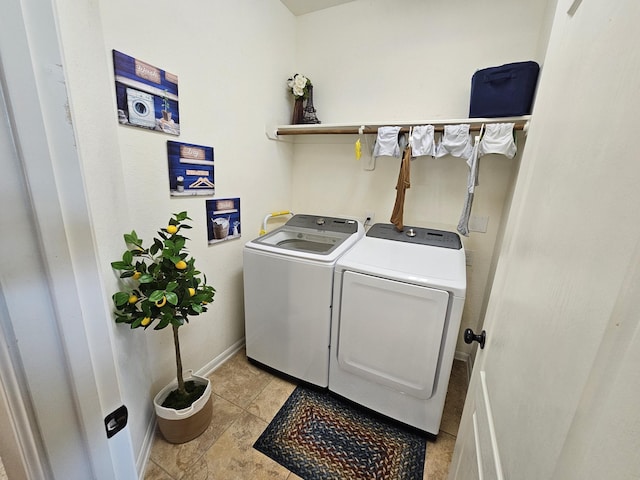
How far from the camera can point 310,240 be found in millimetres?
2094

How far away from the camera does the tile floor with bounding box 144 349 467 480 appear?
4.26ft

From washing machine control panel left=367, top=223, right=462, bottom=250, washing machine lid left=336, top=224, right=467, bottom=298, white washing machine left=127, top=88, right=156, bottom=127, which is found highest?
white washing machine left=127, top=88, right=156, bottom=127

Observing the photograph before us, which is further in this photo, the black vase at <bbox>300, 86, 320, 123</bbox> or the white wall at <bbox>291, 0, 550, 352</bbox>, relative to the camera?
the black vase at <bbox>300, 86, 320, 123</bbox>

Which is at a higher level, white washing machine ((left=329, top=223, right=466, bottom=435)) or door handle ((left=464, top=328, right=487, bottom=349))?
door handle ((left=464, top=328, right=487, bottom=349))

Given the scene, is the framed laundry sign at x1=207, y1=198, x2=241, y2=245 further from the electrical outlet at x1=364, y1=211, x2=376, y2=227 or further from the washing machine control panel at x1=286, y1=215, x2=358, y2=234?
the electrical outlet at x1=364, y1=211, x2=376, y2=227

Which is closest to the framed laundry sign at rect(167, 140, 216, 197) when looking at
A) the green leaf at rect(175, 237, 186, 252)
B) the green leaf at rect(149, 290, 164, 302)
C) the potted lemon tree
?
the potted lemon tree

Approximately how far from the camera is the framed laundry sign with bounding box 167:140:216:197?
143 centimetres

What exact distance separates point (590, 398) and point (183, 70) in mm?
1873

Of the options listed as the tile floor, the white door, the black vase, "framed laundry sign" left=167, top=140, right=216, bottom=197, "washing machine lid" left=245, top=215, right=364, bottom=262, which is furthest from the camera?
the black vase

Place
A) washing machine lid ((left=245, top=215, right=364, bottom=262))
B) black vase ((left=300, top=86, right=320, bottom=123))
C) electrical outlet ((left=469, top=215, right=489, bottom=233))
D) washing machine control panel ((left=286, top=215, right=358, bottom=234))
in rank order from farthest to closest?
black vase ((left=300, top=86, right=320, bottom=123)) → washing machine control panel ((left=286, top=215, right=358, bottom=234)) → electrical outlet ((left=469, top=215, right=489, bottom=233)) → washing machine lid ((left=245, top=215, right=364, bottom=262))

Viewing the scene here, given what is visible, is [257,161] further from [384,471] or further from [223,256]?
[384,471]

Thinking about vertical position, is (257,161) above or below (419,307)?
above

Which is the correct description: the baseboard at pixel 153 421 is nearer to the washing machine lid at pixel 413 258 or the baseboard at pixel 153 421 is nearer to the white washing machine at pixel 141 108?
the washing machine lid at pixel 413 258

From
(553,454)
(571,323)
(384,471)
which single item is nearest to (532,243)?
(571,323)
